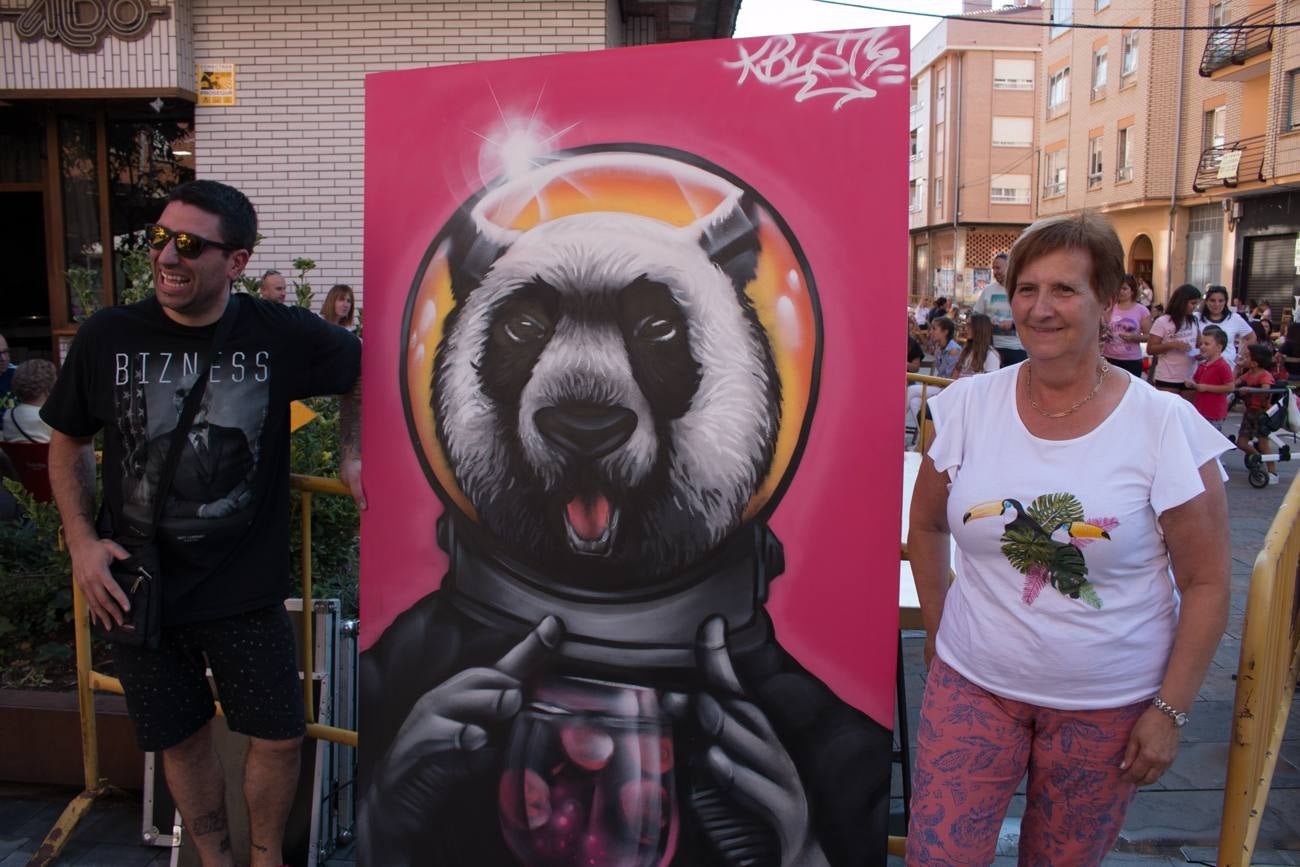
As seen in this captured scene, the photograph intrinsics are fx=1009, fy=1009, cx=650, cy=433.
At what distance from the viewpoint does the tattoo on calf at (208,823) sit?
248cm

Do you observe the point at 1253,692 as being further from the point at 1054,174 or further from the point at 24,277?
the point at 1054,174

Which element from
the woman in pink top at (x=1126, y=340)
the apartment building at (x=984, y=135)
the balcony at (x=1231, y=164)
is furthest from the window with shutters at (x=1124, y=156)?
the woman in pink top at (x=1126, y=340)

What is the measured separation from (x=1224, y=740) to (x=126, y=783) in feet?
12.2

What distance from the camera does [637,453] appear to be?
2.14 metres

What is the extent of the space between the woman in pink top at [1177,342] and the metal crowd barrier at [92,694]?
7493 millimetres

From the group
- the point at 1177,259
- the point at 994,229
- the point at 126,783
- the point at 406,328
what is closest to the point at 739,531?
the point at 406,328

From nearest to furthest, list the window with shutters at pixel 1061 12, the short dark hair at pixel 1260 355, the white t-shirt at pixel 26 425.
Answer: the white t-shirt at pixel 26 425
the short dark hair at pixel 1260 355
the window with shutters at pixel 1061 12

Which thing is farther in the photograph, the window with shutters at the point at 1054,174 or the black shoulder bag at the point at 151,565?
the window with shutters at the point at 1054,174

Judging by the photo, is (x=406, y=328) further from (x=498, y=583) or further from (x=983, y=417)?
(x=983, y=417)

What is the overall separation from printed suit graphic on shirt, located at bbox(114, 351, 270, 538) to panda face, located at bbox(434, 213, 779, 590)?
56 centimetres

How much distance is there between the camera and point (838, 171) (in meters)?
1.99
